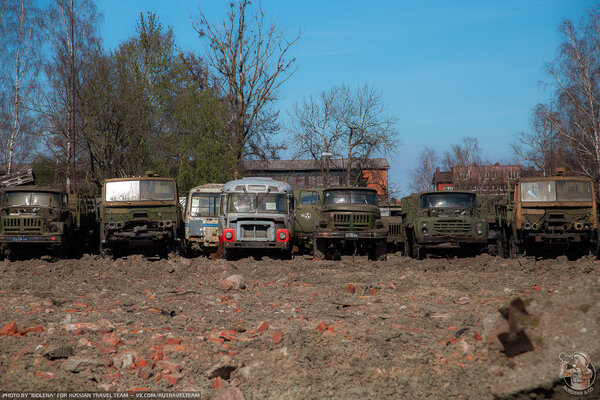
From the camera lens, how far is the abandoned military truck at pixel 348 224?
58.3 feet

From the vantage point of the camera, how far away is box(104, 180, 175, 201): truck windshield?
18.6 m

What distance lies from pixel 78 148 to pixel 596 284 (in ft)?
101

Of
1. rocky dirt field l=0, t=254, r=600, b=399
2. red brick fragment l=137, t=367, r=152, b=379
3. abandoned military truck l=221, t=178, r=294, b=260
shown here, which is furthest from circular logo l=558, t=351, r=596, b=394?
abandoned military truck l=221, t=178, r=294, b=260

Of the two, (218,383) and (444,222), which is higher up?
(444,222)

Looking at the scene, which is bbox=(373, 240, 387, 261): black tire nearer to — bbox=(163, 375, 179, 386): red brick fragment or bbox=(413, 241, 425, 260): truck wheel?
bbox=(413, 241, 425, 260): truck wheel

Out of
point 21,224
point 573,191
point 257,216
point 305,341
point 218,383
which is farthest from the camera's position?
point 21,224

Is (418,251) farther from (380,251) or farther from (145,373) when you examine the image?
(145,373)

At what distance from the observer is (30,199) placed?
1898cm

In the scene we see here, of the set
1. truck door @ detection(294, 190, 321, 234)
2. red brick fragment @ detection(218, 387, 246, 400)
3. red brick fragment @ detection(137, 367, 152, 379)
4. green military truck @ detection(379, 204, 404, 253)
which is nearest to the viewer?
red brick fragment @ detection(218, 387, 246, 400)

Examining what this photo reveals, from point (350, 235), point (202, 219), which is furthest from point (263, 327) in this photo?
point (202, 219)

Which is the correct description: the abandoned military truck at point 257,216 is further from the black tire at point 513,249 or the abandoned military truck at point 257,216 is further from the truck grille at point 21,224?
the black tire at point 513,249

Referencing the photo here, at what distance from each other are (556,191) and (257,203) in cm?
886

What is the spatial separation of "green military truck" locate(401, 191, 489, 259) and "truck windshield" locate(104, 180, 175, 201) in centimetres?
766

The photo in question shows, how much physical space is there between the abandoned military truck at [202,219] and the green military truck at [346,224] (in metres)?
2.80
